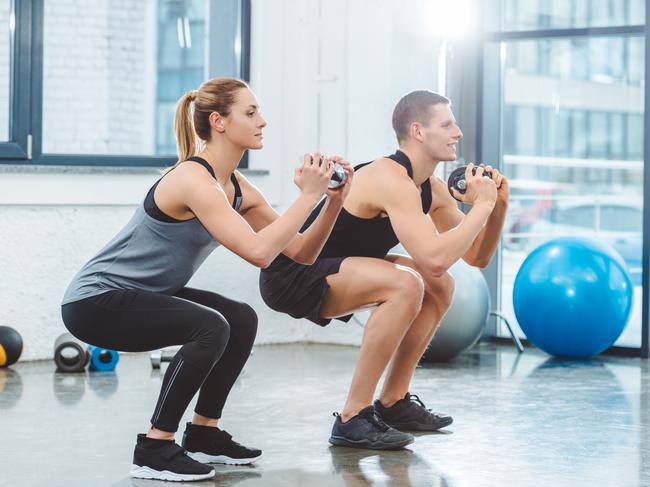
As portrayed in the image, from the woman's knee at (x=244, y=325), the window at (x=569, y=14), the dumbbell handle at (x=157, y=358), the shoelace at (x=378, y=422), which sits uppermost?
the window at (x=569, y=14)

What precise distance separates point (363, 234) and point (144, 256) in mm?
744

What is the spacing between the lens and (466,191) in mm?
2895

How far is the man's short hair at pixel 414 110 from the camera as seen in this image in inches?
120

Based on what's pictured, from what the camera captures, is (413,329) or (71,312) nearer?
(71,312)

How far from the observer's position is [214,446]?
9.11 ft

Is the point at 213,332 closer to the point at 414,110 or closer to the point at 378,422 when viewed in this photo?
the point at 378,422

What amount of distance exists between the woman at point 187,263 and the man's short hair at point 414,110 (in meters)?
0.49

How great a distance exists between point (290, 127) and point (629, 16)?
5.74 ft

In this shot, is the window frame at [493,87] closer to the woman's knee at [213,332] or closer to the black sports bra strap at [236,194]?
the black sports bra strap at [236,194]

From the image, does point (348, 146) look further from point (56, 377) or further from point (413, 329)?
point (413, 329)

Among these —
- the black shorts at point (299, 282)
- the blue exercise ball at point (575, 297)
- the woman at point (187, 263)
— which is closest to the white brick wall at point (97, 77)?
the blue exercise ball at point (575, 297)

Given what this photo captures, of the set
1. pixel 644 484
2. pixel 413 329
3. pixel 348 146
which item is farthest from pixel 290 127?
pixel 644 484

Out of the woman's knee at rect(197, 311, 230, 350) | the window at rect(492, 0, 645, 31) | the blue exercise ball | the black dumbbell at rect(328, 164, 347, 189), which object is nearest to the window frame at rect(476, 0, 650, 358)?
the window at rect(492, 0, 645, 31)

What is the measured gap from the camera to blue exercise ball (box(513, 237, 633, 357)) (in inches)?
186
